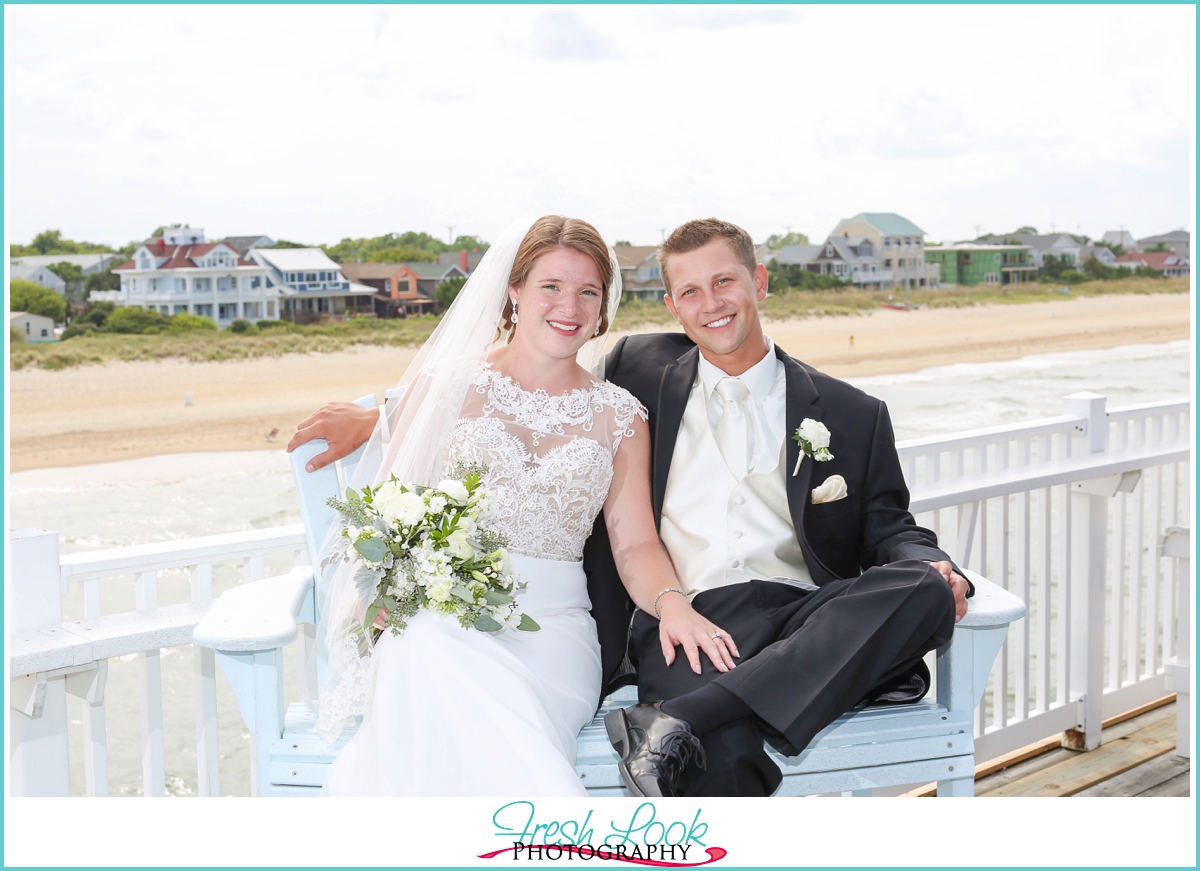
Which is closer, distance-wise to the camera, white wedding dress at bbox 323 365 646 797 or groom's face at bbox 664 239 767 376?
white wedding dress at bbox 323 365 646 797

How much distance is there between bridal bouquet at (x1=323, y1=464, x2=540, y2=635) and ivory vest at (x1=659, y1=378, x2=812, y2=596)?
0.54 meters

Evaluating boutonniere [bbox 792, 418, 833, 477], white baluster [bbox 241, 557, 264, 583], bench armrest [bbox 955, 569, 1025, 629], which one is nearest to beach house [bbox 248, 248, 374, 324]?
white baluster [bbox 241, 557, 264, 583]

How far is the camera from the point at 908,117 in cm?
2458

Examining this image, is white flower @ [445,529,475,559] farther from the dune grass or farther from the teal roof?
the teal roof

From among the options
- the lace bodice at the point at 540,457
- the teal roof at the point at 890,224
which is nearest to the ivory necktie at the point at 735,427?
the lace bodice at the point at 540,457

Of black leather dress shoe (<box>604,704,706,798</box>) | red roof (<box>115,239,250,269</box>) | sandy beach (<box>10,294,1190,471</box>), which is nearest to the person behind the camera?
black leather dress shoe (<box>604,704,706,798</box>)

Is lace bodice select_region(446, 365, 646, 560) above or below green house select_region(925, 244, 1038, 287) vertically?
below

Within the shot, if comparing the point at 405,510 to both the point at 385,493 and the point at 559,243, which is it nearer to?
the point at 385,493

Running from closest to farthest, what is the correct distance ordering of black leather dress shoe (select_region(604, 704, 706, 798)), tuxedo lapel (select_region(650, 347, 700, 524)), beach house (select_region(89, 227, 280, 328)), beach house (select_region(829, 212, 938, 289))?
1. black leather dress shoe (select_region(604, 704, 706, 798))
2. tuxedo lapel (select_region(650, 347, 700, 524))
3. beach house (select_region(89, 227, 280, 328))
4. beach house (select_region(829, 212, 938, 289))

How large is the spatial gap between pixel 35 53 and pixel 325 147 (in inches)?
217

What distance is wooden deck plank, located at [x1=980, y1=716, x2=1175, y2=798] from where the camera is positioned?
3.13 meters

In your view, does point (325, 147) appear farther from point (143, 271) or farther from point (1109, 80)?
point (1109, 80)

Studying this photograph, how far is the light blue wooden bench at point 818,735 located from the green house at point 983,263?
1851 centimetres

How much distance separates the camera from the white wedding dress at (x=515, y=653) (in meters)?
1.83
